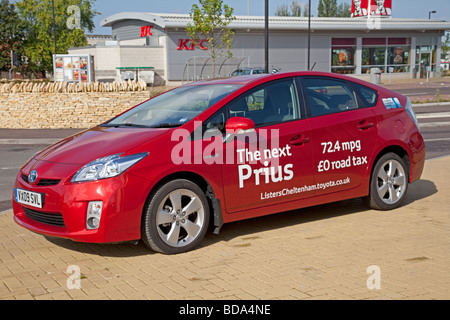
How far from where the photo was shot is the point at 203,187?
213 inches

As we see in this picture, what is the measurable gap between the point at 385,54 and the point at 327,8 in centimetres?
7578

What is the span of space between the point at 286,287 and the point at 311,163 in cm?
197

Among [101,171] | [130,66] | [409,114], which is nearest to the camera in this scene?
[101,171]

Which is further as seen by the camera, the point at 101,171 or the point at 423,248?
the point at 423,248

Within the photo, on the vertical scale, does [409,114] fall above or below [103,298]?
above

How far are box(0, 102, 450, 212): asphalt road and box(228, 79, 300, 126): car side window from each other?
12.3 ft

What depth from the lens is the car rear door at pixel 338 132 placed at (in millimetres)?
6047

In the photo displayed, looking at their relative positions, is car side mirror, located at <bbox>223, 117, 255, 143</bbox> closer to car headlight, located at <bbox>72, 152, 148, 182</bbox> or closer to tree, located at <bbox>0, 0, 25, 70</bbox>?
car headlight, located at <bbox>72, 152, 148, 182</bbox>

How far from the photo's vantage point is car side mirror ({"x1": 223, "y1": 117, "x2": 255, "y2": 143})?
5.35m

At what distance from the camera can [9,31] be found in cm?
6625

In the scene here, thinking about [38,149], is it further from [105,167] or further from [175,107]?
[105,167]

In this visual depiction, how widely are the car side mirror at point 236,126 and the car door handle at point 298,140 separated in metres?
0.57

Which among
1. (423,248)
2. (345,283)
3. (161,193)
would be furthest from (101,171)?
(423,248)
